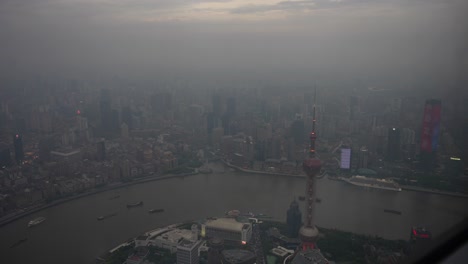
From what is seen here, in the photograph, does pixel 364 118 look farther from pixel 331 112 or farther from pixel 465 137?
pixel 465 137

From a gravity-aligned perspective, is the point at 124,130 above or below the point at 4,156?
above

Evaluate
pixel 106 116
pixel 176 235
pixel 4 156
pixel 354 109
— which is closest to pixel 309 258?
pixel 176 235

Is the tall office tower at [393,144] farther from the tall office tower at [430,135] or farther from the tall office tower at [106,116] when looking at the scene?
the tall office tower at [106,116]

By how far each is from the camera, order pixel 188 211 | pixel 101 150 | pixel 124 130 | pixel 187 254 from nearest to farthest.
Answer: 1. pixel 187 254
2. pixel 188 211
3. pixel 101 150
4. pixel 124 130

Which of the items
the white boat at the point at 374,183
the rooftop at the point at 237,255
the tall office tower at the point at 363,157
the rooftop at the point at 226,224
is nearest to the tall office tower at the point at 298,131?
the tall office tower at the point at 363,157

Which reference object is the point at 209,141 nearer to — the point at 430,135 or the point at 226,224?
the point at 226,224

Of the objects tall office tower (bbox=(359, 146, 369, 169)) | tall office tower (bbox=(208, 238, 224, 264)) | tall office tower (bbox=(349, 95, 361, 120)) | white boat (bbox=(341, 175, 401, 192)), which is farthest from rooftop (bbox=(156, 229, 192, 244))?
tall office tower (bbox=(349, 95, 361, 120))
